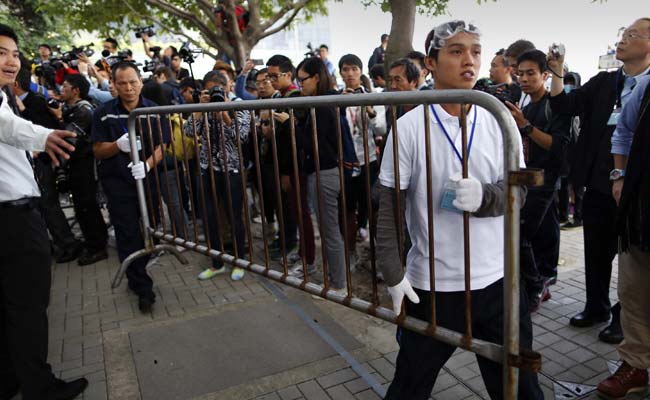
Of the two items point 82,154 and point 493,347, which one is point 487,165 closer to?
point 493,347

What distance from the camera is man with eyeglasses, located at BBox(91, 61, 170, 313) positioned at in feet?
13.1

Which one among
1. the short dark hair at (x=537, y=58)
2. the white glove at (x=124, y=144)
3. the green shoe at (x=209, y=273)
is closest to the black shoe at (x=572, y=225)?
the short dark hair at (x=537, y=58)

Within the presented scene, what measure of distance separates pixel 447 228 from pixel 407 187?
9.0 inches

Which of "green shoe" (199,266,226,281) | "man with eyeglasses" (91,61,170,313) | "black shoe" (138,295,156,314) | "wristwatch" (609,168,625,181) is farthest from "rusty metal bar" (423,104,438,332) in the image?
"green shoe" (199,266,226,281)

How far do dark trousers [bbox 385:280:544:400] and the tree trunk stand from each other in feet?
18.4

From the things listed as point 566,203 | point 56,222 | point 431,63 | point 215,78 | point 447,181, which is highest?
point 215,78

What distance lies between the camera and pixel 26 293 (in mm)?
2590

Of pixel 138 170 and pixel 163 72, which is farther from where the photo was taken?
pixel 163 72

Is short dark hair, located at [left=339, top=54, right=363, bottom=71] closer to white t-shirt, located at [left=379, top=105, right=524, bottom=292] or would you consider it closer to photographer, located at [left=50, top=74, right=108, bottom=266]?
photographer, located at [left=50, top=74, right=108, bottom=266]

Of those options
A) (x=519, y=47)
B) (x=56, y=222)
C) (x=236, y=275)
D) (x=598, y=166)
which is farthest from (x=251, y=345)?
(x=56, y=222)

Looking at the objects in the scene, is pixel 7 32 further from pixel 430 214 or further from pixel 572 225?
pixel 572 225

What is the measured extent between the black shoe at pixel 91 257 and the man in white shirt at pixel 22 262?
2810 mm

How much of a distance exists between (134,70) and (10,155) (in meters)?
1.84

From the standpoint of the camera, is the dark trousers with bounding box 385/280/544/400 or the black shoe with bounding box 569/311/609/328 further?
the black shoe with bounding box 569/311/609/328
